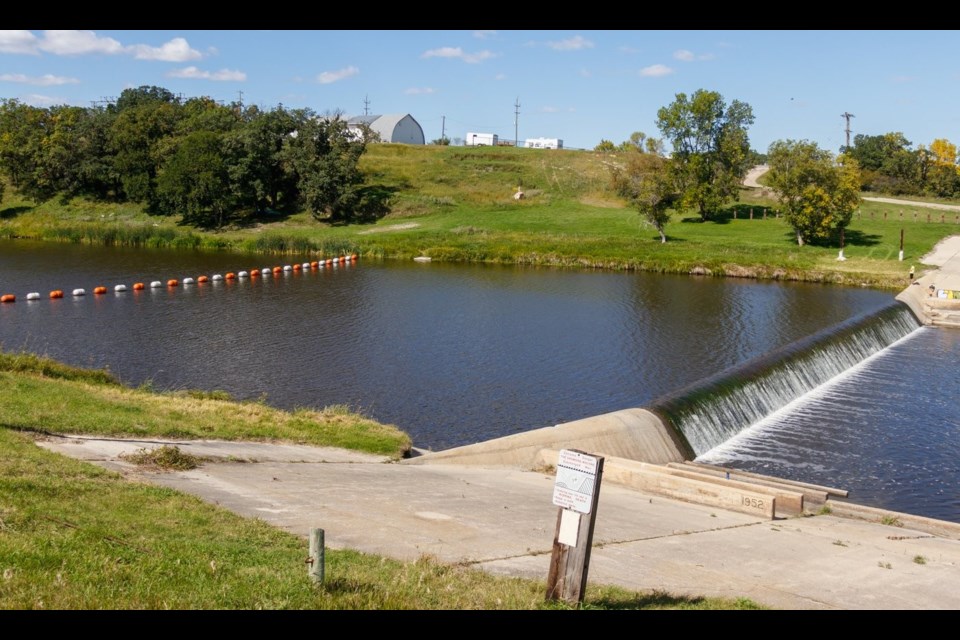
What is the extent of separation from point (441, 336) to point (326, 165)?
49.8 m

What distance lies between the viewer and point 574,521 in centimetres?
888

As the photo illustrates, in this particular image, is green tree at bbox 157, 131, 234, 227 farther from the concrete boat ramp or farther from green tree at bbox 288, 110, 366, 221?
the concrete boat ramp

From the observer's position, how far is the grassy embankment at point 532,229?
2515 inches

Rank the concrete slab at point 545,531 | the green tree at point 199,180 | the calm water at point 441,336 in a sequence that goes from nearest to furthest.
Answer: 1. the concrete slab at point 545,531
2. the calm water at point 441,336
3. the green tree at point 199,180

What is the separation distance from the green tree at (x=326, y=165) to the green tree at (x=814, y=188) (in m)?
38.7

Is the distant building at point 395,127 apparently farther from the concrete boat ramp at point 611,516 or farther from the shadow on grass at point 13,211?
the concrete boat ramp at point 611,516

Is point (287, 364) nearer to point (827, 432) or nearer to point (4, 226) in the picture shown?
point (827, 432)

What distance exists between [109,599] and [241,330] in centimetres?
3031

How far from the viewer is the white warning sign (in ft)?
28.9

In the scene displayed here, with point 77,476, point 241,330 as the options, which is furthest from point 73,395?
point 241,330

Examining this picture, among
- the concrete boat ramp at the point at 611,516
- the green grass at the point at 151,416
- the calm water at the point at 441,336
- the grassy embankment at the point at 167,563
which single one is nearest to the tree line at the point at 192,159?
the calm water at the point at 441,336

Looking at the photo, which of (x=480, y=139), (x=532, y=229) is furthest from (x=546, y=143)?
(x=532, y=229)

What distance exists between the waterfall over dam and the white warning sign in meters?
14.5

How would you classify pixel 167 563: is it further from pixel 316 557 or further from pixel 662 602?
pixel 662 602
